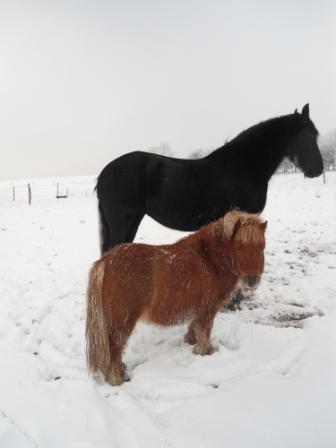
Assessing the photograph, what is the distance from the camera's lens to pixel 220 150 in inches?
154

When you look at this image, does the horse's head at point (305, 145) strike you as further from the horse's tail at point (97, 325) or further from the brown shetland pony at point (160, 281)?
the horse's tail at point (97, 325)

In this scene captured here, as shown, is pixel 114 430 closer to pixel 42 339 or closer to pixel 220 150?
pixel 42 339

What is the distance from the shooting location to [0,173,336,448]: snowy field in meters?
1.70

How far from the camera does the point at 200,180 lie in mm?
3744

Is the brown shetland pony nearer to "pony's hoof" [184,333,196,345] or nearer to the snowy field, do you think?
the snowy field

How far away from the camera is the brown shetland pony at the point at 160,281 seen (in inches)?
85.7

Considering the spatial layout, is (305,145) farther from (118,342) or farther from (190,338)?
(118,342)

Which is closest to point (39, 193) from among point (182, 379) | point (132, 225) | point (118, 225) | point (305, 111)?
point (132, 225)

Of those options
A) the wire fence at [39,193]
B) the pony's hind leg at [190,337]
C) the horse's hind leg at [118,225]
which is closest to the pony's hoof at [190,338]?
the pony's hind leg at [190,337]

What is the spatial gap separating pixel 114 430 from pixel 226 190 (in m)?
2.81

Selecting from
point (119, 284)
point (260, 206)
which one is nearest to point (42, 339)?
point (119, 284)

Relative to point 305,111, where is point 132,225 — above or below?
below

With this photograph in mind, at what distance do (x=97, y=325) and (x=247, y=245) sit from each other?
4.33ft

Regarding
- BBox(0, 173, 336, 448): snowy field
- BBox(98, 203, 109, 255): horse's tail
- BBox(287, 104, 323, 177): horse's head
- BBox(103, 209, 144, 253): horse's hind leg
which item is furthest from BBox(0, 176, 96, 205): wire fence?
BBox(287, 104, 323, 177): horse's head
